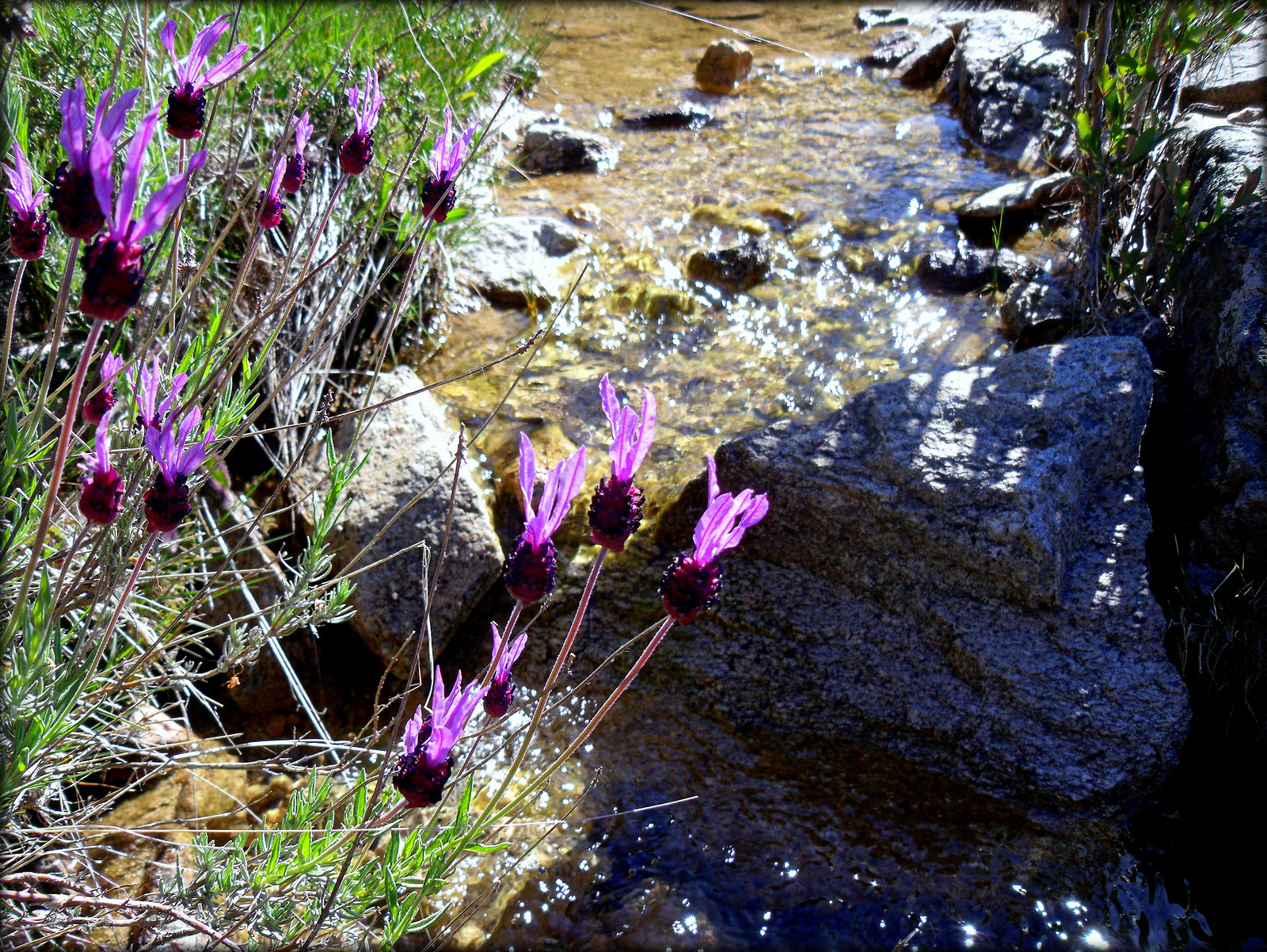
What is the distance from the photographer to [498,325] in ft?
12.7

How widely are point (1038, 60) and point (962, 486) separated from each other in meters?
4.56

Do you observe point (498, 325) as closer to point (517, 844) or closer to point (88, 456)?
point (517, 844)

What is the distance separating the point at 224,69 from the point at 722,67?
581 cm

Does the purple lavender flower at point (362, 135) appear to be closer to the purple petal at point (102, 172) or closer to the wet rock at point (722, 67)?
the purple petal at point (102, 172)

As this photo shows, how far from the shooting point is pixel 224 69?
54.4 inches

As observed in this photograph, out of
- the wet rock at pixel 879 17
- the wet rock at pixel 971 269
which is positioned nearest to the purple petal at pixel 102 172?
the wet rock at pixel 971 269

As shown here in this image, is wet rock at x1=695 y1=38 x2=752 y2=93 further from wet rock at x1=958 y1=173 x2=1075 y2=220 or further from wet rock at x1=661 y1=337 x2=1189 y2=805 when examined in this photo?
wet rock at x1=661 y1=337 x2=1189 y2=805

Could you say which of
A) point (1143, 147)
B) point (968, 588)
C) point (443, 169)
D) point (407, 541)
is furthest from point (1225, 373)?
point (407, 541)

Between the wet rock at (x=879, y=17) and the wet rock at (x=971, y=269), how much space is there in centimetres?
460

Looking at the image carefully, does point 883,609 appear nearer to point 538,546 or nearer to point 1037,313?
point 538,546

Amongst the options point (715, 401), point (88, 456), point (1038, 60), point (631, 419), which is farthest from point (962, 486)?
point (1038, 60)

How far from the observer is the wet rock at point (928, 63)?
6.48 meters

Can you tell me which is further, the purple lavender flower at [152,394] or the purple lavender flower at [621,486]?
the purple lavender flower at [152,394]

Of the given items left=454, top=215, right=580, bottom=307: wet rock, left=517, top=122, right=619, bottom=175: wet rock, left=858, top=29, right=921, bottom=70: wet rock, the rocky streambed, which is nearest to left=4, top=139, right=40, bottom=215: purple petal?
the rocky streambed
